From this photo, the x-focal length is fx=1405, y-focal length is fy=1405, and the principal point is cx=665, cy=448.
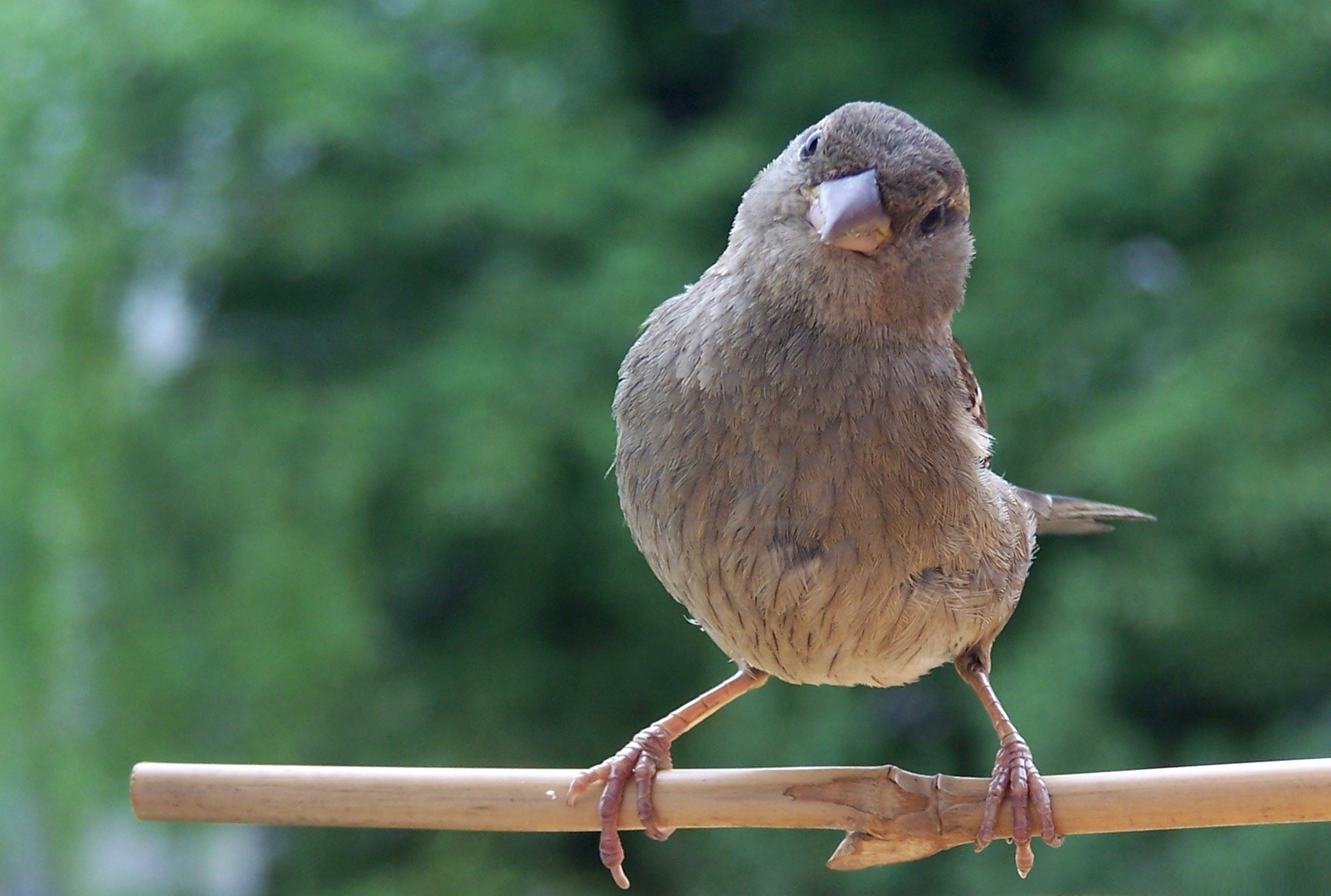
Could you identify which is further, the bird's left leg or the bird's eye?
the bird's left leg

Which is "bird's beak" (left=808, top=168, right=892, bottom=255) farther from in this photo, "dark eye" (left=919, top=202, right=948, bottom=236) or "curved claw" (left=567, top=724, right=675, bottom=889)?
"curved claw" (left=567, top=724, right=675, bottom=889)

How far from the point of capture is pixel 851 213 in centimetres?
122

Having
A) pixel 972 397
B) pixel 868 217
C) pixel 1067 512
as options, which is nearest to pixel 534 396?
pixel 1067 512

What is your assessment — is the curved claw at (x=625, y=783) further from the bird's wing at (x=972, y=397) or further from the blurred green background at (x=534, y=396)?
the blurred green background at (x=534, y=396)

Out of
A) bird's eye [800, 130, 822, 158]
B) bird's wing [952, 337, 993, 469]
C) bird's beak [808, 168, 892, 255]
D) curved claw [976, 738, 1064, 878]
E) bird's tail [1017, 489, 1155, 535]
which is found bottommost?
curved claw [976, 738, 1064, 878]

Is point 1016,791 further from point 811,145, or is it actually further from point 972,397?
point 811,145

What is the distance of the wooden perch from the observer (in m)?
1.24

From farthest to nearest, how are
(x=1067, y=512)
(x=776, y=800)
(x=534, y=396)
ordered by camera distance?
1. (x=534, y=396)
2. (x=1067, y=512)
3. (x=776, y=800)

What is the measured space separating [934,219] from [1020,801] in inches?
24.9

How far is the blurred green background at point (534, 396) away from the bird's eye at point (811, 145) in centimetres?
136

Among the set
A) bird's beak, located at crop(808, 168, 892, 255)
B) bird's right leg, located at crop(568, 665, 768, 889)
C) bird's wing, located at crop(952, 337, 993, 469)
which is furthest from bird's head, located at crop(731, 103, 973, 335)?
bird's right leg, located at crop(568, 665, 768, 889)

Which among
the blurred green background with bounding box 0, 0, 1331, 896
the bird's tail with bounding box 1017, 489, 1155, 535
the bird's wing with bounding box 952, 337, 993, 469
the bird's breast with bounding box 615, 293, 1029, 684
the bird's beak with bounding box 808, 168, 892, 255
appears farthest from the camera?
the blurred green background with bounding box 0, 0, 1331, 896

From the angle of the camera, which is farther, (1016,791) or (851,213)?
(1016,791)

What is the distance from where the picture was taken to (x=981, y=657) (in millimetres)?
1624
